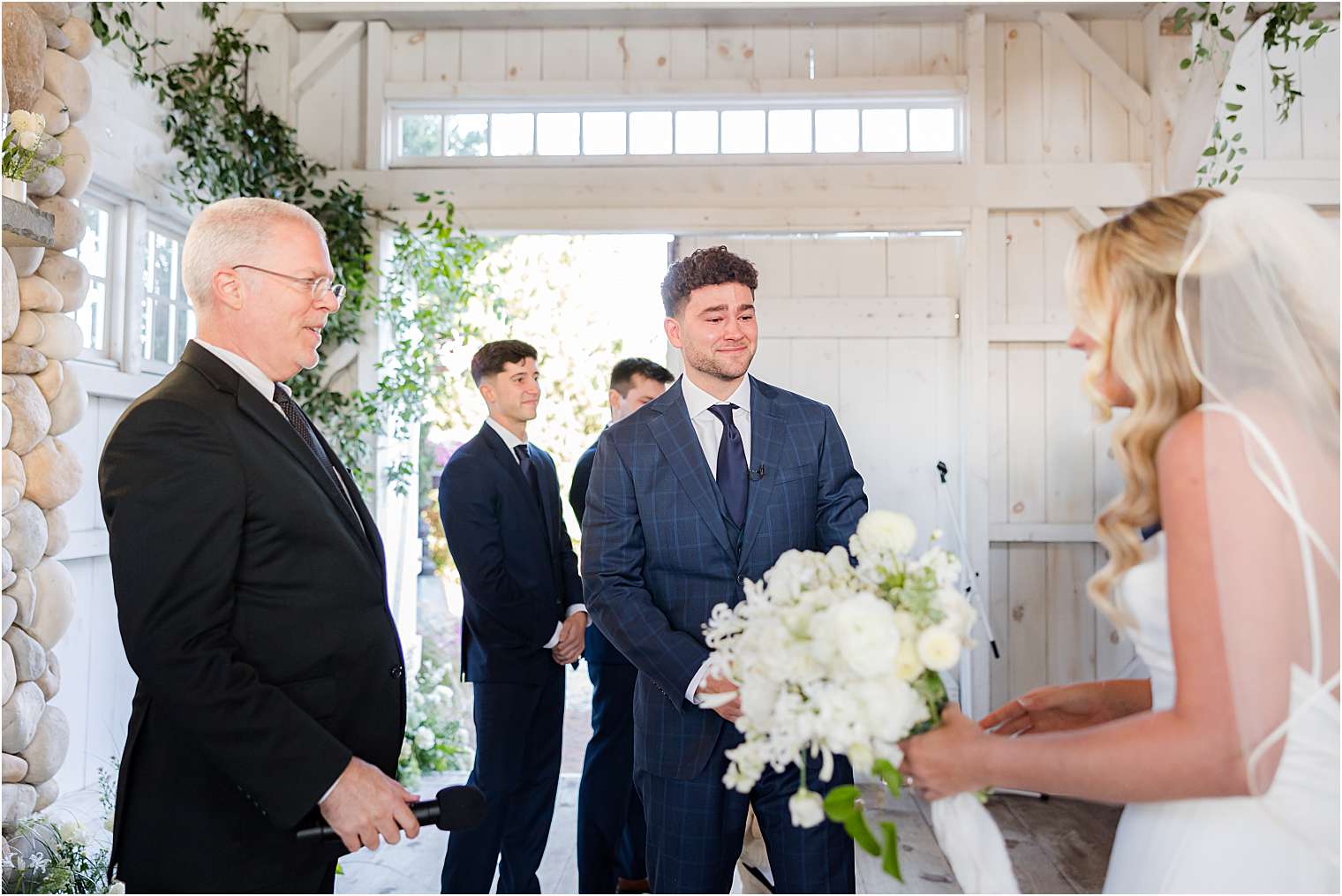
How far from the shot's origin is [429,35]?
15.1 feet

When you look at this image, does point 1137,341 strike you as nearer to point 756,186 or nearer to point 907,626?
point 907,626

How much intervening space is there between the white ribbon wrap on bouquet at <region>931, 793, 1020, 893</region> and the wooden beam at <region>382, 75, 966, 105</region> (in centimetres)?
374

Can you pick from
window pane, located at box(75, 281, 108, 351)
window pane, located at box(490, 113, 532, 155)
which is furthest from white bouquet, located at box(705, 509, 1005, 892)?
window pane, located at box(490, 113, 532, 155)

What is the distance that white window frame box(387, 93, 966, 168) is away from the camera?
4.46 metres

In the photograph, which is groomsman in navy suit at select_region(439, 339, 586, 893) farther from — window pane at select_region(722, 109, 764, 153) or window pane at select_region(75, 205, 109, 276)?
window pane at select_region(722, 109, 764, 153)

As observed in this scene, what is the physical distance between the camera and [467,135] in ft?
15.2

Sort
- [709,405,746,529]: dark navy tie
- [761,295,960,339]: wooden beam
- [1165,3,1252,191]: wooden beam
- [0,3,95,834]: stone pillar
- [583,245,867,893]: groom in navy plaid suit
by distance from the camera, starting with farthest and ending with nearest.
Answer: [761,295,960,339]: wooden beam
[1165,3,1252,191]: wooden beam
[0,3,95,834]: stone pillar
[709,405,746,529]: dark navy tie
[583,245,867,893]: groom in navy plaid suit

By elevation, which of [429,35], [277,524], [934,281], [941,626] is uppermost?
[429,35]

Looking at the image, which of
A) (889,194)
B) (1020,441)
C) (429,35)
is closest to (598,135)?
(429,35)

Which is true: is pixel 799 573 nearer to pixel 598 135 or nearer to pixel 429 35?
pixel 598 135

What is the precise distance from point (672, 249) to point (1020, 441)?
1.77 meters

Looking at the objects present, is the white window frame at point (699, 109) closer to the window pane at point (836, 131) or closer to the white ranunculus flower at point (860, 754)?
the window pane at point (836, 131)

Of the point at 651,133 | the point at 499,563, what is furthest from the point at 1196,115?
the point at 499,563

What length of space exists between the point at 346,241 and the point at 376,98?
2.39ft
